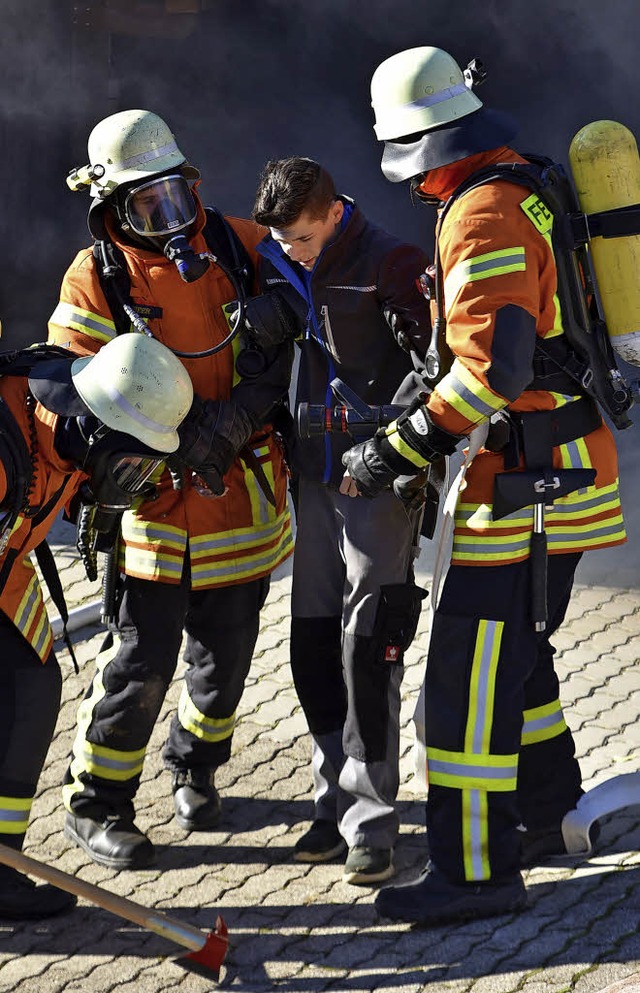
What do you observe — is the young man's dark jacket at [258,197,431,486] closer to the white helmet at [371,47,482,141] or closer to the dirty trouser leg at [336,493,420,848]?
the dirty trouser leg at [336,493,420,848]

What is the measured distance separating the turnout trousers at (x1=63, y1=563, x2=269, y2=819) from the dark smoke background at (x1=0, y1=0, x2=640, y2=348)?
4924mm

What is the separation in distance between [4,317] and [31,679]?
5.98m

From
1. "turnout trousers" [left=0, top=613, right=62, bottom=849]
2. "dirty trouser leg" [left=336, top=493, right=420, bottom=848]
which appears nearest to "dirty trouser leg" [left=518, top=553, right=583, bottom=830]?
"dirty trouser leg" [left=336, top=493, right=420, bottom=848]

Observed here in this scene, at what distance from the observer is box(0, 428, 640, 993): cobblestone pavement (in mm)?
3596

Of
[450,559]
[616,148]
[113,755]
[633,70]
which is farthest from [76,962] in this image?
[633,70]

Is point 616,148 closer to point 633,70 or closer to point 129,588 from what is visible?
point 129,588

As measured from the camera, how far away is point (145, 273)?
4148 millimetres

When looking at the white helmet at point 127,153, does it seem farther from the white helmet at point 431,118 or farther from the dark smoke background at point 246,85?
the dark smoke background at point 246,85

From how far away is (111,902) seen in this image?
11.6 feet

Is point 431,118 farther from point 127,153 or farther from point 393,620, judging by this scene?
point 393,620

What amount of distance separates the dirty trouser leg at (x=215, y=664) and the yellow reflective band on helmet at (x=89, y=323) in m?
0.87

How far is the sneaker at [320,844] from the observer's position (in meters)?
4.24

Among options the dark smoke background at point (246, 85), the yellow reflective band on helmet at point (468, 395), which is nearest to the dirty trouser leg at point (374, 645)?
the yellow reflective band on helmet at point (468, 395)

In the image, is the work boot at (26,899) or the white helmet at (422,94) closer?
the white helmet at (422,94)
